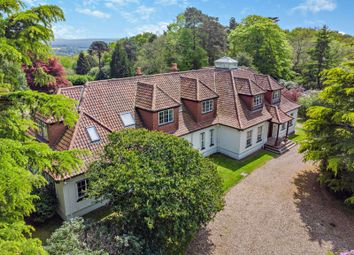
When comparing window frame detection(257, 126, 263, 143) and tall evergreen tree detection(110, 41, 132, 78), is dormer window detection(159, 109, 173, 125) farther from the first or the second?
tall evergreen tree detection(110, 41, 132, 78)

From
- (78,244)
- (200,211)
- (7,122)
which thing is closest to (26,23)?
(7,122)

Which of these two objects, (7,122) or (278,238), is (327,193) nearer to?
(278,238)

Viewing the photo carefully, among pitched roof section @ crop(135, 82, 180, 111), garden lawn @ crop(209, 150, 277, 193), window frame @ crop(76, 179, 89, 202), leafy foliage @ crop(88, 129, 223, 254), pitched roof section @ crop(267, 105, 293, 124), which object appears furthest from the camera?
pitched roof section @ crop(267, 105, 293, 124)

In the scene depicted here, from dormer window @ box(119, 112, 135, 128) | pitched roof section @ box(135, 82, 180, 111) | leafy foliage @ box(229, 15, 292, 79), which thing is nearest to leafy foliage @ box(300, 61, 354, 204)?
pitched roof section @ box(135, 82, 180, 111)

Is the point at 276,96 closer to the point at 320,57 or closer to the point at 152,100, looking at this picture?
the point at 152,100

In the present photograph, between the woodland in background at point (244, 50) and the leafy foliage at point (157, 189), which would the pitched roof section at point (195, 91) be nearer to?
the leafy foliage at point (157, 189)

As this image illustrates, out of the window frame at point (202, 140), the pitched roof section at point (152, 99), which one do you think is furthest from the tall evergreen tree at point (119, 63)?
the window frame at point (202, 140)

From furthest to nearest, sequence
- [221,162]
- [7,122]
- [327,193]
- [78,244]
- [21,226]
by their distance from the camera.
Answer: [221,162], [327,193], [78,244], [7,122], [21,226]
